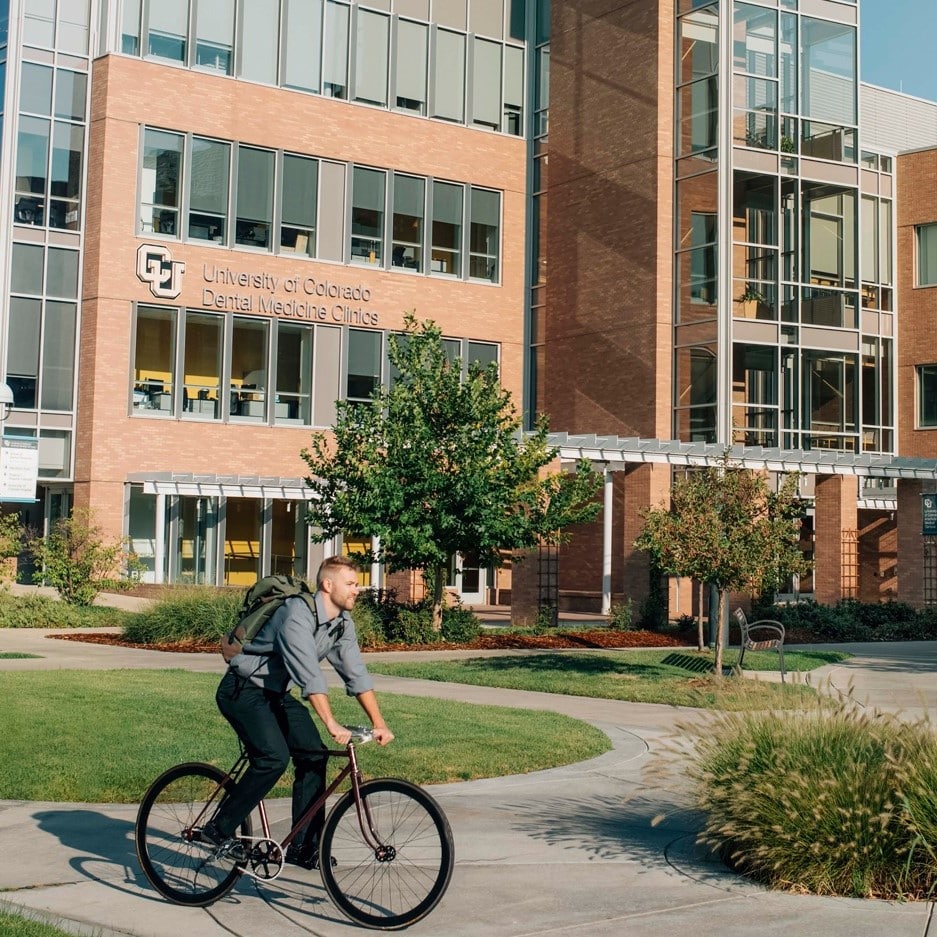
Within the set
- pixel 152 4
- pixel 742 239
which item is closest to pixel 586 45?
pixel 742 239

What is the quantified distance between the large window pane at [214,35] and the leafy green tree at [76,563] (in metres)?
12.6

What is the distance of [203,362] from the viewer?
3550cm

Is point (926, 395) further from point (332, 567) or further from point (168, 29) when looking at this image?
point (332, 567)

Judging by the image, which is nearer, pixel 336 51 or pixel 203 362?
pixel 203 362

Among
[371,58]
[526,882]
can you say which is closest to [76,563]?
[371,58]

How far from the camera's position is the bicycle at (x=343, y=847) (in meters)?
6.75

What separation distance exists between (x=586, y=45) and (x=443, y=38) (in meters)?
4.03

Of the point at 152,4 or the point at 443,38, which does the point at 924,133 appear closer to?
the point at 443,38

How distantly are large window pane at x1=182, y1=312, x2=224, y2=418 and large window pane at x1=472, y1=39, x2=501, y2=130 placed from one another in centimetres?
1003

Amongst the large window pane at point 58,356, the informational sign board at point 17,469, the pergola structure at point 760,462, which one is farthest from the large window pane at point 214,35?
the informational sign board at point 17,469

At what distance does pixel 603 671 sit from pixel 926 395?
24.0 meters

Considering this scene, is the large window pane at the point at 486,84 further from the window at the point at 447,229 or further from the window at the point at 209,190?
the window at the point at 209,190

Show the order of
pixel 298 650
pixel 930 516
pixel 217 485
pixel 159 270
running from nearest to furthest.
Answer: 1. pixel 298 650
2. pixel 930 516
3. pixel 217 485
4. pixel 159 270

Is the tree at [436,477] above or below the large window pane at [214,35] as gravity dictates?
below
